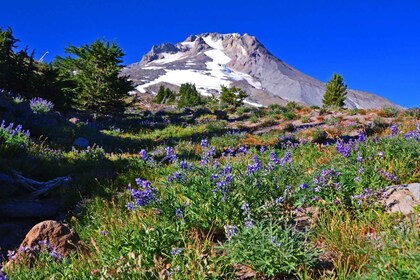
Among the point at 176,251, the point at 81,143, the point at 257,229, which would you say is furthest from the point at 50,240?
the point at 81,143

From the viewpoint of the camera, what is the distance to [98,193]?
215 inches

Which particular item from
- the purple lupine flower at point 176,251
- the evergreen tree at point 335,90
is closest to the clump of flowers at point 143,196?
the purple lupine flower at point 176,251

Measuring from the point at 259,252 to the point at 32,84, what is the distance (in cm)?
1612

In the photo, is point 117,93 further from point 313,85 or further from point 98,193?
point 313,85

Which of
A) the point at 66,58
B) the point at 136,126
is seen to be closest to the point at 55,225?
the point at 136,126

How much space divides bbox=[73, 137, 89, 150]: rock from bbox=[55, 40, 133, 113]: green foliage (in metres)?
8.49

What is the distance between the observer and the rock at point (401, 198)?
3.20 metres

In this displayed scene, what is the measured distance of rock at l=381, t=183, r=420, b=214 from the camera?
10.5 feet

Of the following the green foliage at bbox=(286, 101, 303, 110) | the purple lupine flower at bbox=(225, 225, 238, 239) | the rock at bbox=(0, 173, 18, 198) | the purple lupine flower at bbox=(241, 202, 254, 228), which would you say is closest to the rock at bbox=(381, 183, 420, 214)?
the purple lupine flower at bbox=(241, 202, 254, 228)

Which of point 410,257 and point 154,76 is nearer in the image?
point 410,257

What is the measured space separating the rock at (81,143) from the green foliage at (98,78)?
849cm

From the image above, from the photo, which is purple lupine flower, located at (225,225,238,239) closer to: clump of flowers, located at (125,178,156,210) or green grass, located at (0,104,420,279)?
green grass, located at (0,104,420,279)

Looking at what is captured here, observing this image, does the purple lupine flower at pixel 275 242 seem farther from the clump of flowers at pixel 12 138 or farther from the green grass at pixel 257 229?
the clump of flowers at pixel 12 138

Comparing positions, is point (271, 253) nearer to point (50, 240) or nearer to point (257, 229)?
point (257, 229)
